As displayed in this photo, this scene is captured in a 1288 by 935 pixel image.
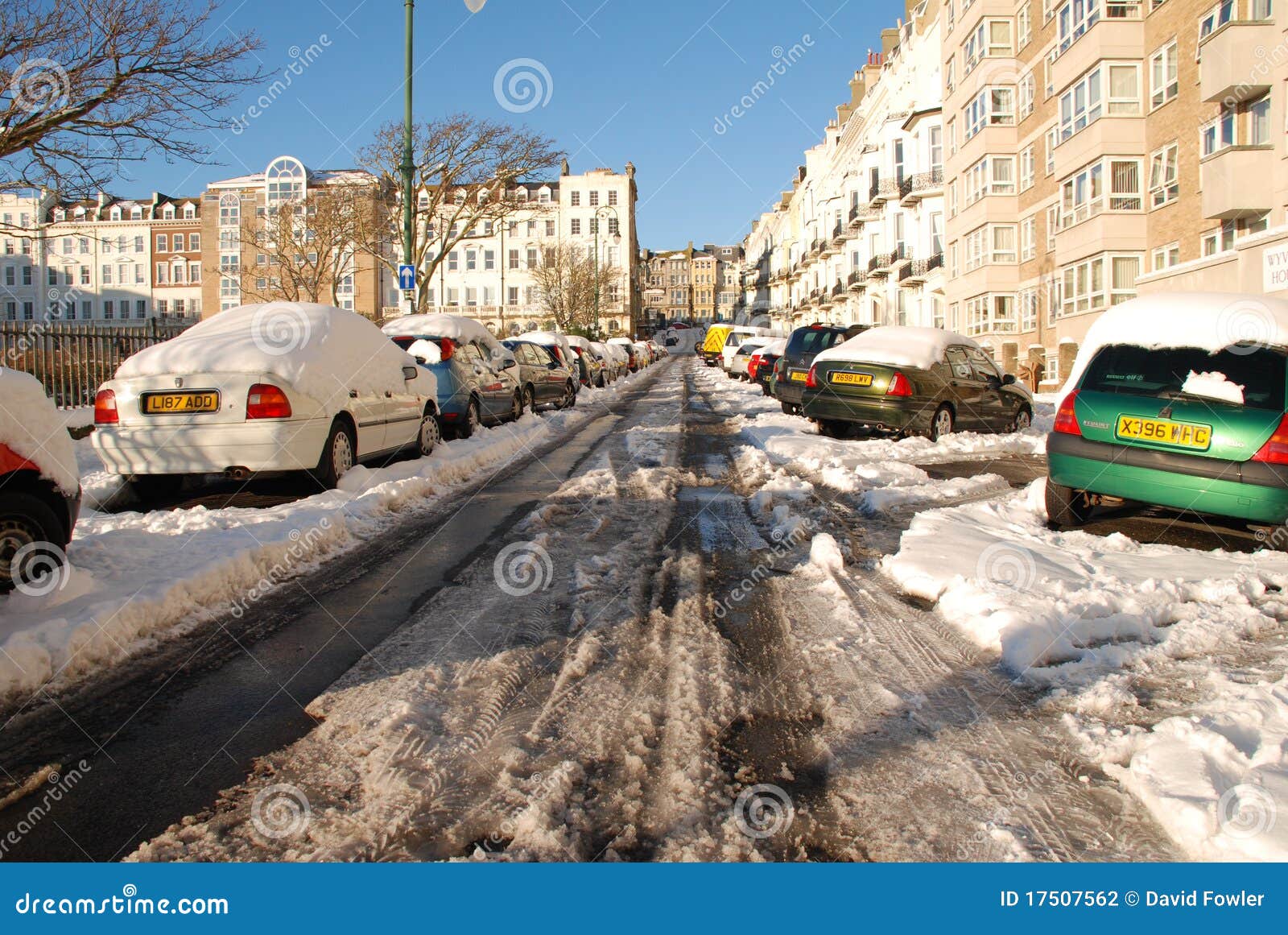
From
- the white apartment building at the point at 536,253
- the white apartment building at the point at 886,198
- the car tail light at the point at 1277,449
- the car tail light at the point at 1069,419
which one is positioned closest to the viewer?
the car tail light at the point at 1277,449

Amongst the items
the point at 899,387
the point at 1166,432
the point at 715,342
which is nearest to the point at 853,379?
the point at 899,387

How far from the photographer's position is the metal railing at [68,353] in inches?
553

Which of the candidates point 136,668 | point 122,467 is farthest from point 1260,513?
point 122,467

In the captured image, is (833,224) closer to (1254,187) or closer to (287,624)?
(1254,187)

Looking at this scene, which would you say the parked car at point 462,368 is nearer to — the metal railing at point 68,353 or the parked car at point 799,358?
the metal railing at point 68,353

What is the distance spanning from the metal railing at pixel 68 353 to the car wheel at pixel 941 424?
11500 mm

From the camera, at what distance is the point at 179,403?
7.79 meters

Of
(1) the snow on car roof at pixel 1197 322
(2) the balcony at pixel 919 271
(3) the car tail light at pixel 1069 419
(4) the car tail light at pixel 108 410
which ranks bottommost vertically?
(3) the car tail light at pixel 1069 419

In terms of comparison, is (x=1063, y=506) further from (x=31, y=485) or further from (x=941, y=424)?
(x=31, y=485)

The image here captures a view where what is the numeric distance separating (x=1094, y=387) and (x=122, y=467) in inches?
318

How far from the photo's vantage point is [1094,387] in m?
7.13

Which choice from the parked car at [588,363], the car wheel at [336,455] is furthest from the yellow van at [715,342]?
the car wheel at [336,455]

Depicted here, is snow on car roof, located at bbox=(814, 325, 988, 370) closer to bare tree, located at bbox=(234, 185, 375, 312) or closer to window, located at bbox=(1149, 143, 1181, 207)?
window, located at bbox=(1149, 143, 1181, 207)

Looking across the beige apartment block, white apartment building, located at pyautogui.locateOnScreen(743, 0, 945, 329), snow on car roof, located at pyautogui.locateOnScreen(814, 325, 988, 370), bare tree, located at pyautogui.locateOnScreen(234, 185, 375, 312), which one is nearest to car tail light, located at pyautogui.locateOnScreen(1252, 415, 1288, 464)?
snow on car roof, located at pyautogui.locateOnScreen(814, 325, 988, 370)
